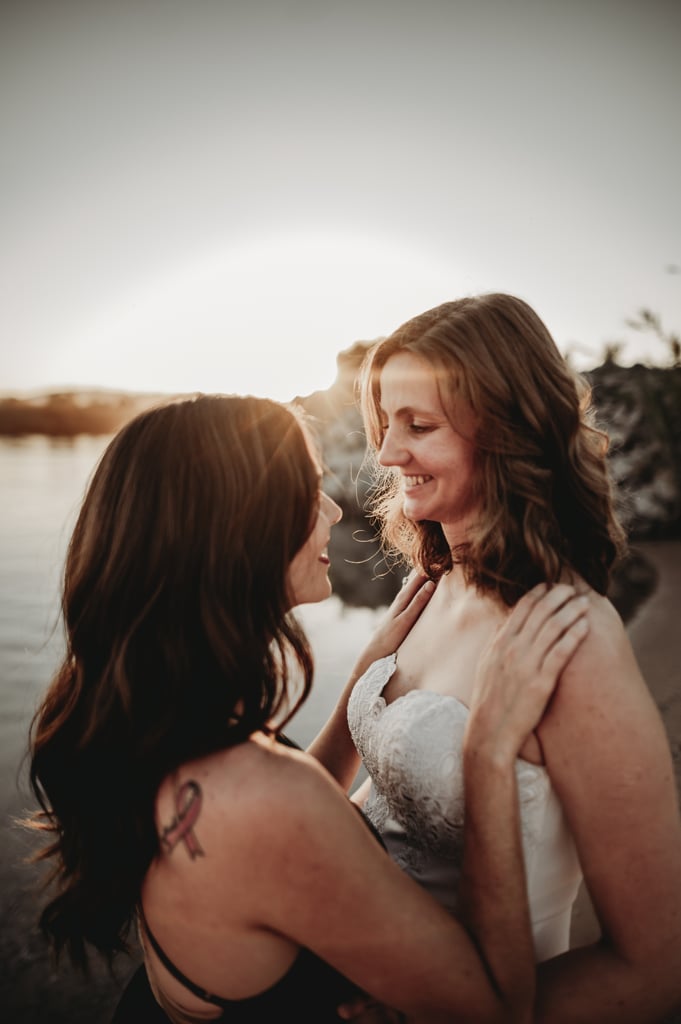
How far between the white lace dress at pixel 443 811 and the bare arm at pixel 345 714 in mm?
415

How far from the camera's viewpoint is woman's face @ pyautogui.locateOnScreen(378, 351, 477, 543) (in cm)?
220

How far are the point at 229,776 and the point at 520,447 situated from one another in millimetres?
1400

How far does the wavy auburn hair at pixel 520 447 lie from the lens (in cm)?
205

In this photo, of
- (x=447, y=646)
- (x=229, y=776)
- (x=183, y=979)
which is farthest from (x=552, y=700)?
(x=183, y=979)

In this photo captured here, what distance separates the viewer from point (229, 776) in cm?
130

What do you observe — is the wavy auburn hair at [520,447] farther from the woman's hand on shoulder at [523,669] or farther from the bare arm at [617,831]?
the bare arm at [617,831]

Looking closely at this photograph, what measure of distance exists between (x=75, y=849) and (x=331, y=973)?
28.2 inches

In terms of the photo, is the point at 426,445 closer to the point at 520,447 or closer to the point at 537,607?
the point at 520,447

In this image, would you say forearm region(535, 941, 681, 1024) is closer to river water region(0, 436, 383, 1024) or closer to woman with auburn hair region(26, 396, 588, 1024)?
woman with auburn hair region(26, 396, 588, 1024)

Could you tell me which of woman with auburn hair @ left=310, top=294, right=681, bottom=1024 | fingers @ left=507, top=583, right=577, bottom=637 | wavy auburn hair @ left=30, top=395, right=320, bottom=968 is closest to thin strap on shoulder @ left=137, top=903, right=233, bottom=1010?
wavy auburn hair @ left=30, top=395, right=320, bottom=968

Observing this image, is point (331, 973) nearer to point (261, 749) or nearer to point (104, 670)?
point (261, 749)

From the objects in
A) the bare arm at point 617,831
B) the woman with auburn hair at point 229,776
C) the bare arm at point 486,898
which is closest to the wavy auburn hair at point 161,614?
the woman with auburn hair at point 229,776

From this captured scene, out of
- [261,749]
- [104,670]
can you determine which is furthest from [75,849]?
[261,749]

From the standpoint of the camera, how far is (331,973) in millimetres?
1501
